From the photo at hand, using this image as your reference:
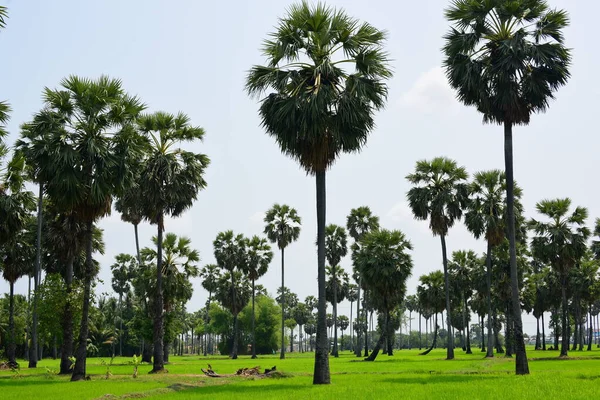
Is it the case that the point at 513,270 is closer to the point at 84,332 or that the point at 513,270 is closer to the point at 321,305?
the point at 321,305

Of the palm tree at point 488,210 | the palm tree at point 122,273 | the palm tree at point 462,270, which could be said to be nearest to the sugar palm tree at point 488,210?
the palm tree at point 488,210

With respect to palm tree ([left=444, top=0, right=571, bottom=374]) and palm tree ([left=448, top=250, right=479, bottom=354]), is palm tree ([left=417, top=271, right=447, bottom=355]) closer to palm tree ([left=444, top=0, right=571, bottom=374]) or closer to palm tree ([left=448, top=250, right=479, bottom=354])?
palm tree ([left=448, top=250, right=479, bottom=354])

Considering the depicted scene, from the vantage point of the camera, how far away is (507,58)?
26.9m

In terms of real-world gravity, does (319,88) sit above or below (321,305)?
above

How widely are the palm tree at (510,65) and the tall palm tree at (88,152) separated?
53.4ft

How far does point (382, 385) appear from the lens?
76.4ft

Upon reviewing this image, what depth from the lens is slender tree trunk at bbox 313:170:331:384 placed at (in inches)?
964

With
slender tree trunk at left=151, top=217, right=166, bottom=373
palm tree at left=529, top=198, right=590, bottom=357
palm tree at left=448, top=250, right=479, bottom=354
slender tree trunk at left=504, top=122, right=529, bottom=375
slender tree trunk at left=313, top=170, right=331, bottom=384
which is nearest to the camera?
slender tree trunk at left=313, top=170, right=331, bottom=384

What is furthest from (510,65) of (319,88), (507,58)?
(319,88)

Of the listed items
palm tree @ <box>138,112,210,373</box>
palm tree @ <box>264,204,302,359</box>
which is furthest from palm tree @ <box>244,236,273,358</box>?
palm tree @ <box>138,112,210,373</box>

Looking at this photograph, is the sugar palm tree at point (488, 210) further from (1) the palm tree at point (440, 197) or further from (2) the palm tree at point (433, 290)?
(2) the palm tree at point (433, 290)

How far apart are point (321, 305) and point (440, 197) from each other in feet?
95.1

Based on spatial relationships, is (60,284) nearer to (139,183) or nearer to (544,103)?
(139,183)

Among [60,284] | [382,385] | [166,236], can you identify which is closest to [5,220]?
[60,284]
